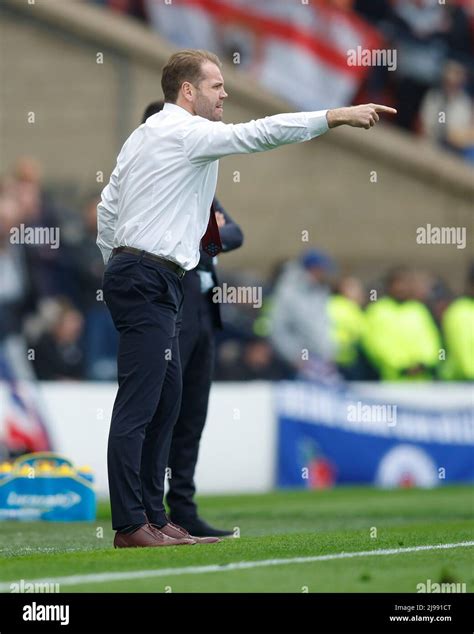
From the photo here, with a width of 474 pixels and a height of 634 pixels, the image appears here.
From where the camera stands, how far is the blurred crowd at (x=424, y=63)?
19.2 m

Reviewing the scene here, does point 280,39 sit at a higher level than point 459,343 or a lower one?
higher

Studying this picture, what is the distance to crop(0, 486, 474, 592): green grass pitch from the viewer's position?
6.04 meters

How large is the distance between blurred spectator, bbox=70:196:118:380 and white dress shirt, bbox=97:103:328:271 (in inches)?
311

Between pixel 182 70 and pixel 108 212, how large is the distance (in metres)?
0.80

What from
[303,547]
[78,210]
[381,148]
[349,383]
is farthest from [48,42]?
[303,547]

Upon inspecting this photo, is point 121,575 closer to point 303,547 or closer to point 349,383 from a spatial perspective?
point 303,547

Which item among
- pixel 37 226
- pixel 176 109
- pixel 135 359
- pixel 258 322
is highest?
pixel 37 226

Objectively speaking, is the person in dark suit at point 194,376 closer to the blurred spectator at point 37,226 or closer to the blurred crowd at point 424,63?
the blurred spectator at point 37,226

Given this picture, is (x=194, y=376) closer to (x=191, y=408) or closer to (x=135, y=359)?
(x=191, y=408)

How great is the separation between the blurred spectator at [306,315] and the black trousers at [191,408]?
6408mm

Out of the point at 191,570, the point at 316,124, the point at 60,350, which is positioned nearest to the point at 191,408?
the point at 316,124

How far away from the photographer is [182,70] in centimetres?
752

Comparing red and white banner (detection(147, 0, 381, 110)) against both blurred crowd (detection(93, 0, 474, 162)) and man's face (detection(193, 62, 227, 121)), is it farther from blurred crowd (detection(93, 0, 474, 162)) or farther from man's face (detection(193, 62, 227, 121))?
man's face (detection(193, 62, 227, 121))

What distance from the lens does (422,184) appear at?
63.6 feet
